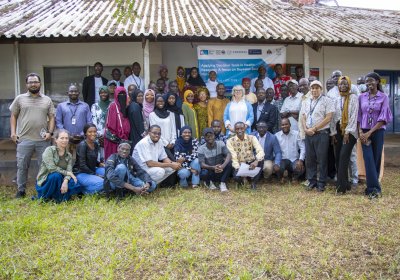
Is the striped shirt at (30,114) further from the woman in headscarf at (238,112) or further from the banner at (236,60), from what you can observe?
the banner at (236,60)

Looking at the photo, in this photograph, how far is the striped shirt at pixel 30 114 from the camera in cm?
548

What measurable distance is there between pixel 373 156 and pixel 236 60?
3934 millimetres

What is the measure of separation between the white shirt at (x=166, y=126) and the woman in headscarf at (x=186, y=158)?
0.14 meters

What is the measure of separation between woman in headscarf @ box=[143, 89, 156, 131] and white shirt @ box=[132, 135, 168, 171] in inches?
18.4

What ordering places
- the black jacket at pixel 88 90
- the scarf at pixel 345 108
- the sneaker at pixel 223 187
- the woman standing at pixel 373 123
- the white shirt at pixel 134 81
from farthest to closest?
1. the white shirt at pixel 134 81
2. the black jacket at pixel 88 90
3. the sneaker at pixel 223 187
4. the scarf at pixel 345 108
5. the woman standing at pixel 373 123

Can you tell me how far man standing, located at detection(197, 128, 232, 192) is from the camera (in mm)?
6051

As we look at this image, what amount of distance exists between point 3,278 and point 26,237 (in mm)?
835

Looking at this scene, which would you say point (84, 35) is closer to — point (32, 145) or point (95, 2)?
point (32, 145)

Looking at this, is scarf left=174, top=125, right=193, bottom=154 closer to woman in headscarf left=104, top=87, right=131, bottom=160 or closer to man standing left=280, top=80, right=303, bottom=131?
woman in headscarf left=104, top=87, right=131, bottom=160

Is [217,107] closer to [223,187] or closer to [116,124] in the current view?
[223,187]

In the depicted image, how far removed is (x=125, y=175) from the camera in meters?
5.36

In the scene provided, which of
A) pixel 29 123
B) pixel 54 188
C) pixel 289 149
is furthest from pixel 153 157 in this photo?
pixel 289 149

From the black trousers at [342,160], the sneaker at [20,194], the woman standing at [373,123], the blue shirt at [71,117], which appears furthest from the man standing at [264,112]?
the sneaker at [20,194]

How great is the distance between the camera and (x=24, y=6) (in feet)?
31.0
